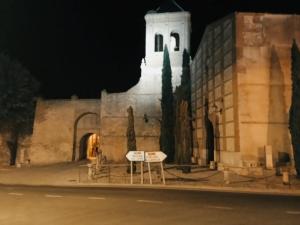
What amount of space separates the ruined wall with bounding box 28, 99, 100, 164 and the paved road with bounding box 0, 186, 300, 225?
23063mm

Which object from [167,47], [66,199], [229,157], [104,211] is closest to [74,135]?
[167,47]

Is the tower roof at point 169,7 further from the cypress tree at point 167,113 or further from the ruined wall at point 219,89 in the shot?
the ruined wall at point 219,89

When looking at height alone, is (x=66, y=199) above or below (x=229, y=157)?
below

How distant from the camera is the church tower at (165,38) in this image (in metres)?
35.2

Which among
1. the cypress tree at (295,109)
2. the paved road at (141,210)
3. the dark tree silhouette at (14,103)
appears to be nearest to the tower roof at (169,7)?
the dark tree silhouette at (14,103)

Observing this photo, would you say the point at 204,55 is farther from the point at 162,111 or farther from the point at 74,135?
the point at 74,135

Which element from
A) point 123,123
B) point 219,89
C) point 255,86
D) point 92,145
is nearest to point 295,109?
point 255,86

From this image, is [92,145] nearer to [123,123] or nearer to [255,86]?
[123,123]

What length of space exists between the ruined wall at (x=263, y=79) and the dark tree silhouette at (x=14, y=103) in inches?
963

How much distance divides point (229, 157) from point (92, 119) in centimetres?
1852

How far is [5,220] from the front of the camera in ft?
26.2

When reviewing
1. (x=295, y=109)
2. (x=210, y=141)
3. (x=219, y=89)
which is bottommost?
(x=210, y=141)

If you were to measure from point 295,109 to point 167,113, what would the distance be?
1406 cm

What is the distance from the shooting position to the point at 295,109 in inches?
722
